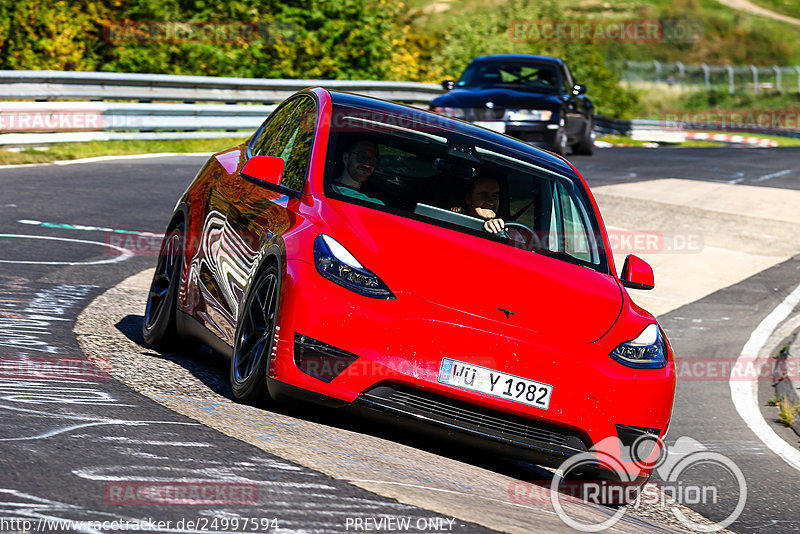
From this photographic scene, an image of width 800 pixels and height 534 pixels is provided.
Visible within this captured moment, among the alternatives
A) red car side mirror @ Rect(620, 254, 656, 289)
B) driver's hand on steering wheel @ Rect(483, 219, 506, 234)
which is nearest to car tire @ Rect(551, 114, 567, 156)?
red car side mirror @ Rect(620, 254, 656, 289)

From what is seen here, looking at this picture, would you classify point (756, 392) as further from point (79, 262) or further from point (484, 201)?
point (79, 262)

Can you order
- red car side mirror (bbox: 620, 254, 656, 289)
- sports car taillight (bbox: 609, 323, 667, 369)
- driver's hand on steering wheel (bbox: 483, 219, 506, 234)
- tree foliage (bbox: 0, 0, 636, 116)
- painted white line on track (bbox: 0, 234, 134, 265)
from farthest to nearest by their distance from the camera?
tree foliage (bbox: 0, 0, 636, 116) < painted white line on track (bbox: 0, 234, 134, 265) < red car side mirror (bbox: 620, 254, 656, 289) < driver's hand on steering wheel (bbox: 483, 219, 506, 234) < sports car taillight (bbox: 609, 323, 667, 369)

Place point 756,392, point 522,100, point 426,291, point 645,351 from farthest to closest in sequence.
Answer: point 522,100 → point 756,392 → point 645,351 → point 426,291

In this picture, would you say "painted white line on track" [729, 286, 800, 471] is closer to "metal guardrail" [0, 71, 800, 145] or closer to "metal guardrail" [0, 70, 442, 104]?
"metal guardrail" [0, 71, 800, 145]

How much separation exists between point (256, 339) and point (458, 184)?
1.60m

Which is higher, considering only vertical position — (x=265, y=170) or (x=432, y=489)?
(x=265, y=170)

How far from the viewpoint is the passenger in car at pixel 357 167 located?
610cm

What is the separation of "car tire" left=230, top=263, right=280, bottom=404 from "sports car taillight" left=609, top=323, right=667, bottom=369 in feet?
5.20

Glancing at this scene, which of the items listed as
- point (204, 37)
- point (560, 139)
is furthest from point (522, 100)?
point (204, 37)

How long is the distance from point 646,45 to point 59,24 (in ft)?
297

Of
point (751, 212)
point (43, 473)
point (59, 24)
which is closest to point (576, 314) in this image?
point (43, 473)

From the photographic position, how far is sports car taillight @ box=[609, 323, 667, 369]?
555 cm

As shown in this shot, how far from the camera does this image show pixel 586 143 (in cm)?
2427

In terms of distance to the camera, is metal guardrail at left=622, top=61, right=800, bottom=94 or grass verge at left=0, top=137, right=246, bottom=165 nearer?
grass verge at left=0, top=137, right=246, bottom=165
